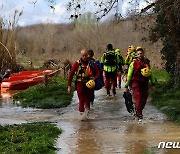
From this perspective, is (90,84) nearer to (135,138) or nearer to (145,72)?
(145,72)

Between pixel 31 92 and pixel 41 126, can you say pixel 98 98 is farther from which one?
pixel 41 126

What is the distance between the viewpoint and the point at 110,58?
1691cm

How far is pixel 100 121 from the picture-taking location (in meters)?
12.0

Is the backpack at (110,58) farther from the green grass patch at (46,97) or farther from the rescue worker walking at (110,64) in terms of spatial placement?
the green grass patch at (46,97)

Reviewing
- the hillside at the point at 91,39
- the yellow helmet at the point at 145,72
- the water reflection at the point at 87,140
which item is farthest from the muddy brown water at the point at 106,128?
the hillside at the point at 91,39

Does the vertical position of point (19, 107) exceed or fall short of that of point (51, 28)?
it falls short

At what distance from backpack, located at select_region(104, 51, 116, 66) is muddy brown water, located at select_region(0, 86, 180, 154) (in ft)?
4.99

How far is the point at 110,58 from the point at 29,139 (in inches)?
322

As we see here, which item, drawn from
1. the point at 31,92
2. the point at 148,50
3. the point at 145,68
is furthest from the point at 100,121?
the point at 148,50

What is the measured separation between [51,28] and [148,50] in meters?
39.1

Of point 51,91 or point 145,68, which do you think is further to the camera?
point 51,91

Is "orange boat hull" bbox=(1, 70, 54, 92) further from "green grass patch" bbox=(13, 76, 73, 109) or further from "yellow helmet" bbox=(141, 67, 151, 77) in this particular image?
"yellow helmet" bbox=(141, 67, 151, 77)

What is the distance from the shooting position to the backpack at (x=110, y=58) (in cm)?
1691

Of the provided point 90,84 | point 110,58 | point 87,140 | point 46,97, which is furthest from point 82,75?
point 46,97
